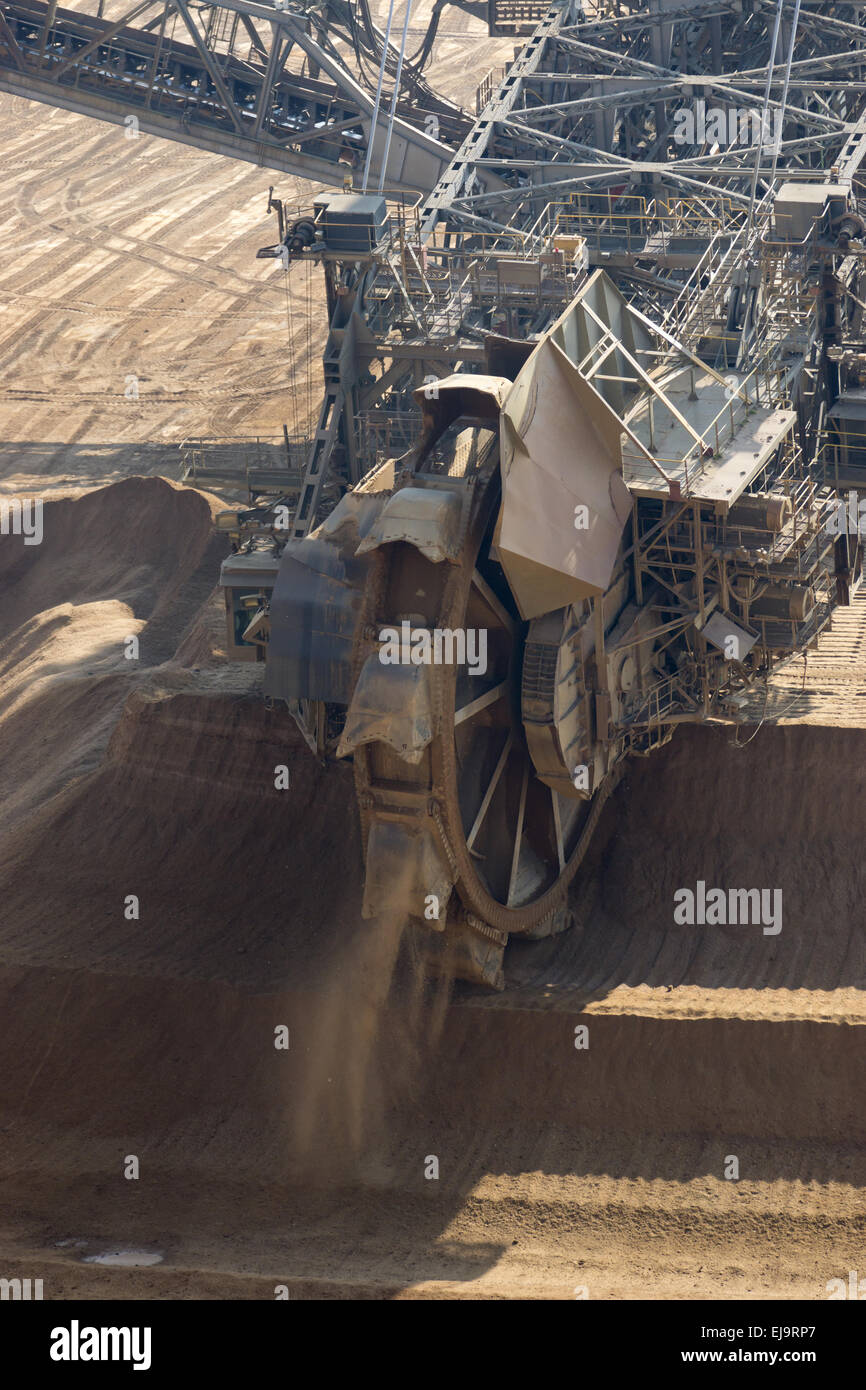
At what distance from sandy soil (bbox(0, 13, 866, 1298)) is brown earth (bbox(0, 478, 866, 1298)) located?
0.15 ft

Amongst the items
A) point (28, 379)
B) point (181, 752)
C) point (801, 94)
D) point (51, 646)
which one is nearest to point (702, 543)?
point (181, 752)

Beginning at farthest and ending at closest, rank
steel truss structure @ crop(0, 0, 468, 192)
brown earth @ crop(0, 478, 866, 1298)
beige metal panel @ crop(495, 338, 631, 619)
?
1. steel truss structure @ crop(0, 0, 468, 192)
2. brown earth @ crop(0, 478, 866, 1298)
3. beige metal panel @ crop(495, 338, 631, 619)

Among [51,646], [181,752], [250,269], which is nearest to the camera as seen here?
[181,752]

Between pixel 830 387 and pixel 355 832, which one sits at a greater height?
pixel 830 387

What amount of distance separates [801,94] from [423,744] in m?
24.6

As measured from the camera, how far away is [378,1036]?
26156 millimetres

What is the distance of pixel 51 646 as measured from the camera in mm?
38594

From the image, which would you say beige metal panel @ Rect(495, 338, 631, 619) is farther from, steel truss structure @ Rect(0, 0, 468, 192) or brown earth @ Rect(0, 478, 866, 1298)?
steel truss structure @ Rect(0, 0, 468, 192)

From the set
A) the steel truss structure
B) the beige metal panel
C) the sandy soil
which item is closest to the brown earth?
the sandy soil

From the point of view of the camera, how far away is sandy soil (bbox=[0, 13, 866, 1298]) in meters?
23.5

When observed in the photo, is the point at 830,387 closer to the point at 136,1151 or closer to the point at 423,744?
the point at 423,744

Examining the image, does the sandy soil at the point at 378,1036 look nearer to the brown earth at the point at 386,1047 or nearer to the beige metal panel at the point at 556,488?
the brown earth at the point at 386,1047

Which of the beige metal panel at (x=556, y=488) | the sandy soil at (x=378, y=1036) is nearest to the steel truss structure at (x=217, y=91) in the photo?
the sandy soil at (x=378, y=1036)

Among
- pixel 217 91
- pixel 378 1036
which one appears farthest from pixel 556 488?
pixel 217 91
